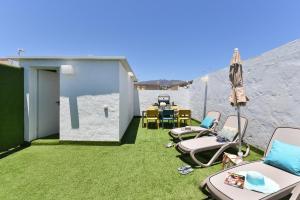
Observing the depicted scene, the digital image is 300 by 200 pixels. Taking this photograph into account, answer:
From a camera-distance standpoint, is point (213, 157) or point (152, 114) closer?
point (213, 157)

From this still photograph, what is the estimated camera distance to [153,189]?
122 inches

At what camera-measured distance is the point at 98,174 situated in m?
3.71

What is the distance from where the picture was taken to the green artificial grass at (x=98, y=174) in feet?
9.70

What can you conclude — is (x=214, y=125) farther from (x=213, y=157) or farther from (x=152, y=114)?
Result: (x=152, y=114)

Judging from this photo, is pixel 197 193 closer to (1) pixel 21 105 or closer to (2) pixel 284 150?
(2) pixel 284 150

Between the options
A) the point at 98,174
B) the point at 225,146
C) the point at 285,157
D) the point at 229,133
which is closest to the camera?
the point at 285,157

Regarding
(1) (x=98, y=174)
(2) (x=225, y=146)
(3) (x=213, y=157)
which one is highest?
(2) (x=225, y=146)

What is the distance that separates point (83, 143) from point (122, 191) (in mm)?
3441

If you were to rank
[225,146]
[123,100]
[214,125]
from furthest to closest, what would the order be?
[123,100], [214,125], [225,146]

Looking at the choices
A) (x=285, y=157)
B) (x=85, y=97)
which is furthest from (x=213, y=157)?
(x=85, y=97)

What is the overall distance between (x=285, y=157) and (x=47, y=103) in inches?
303

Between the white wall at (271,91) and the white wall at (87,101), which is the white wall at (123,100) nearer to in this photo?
the white wall at (87,101)

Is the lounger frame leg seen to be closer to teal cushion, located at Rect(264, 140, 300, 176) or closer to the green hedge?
teal cushion, located at Rect(264, 140, 300, 176)

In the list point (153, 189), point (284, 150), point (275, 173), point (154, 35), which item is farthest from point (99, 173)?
point (154, 35)
